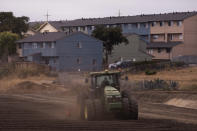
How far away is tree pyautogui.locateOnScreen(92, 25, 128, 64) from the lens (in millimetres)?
78688

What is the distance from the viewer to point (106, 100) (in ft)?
70.7

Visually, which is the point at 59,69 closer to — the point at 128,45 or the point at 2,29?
the point at 128,45

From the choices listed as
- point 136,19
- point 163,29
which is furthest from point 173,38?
point 136,19

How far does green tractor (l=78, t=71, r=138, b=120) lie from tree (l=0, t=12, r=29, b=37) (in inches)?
3039

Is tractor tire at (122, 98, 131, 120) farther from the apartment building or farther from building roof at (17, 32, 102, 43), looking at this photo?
the apartment building

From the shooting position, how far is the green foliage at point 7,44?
86688 mm

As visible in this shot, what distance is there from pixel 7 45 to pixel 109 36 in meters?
20.0

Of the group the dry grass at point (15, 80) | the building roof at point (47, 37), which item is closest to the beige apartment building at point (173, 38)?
the building roof at point (47, 37)

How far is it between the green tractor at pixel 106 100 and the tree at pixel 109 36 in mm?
55460

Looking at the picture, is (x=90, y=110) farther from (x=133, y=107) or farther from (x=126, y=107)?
(x=133, y=107)

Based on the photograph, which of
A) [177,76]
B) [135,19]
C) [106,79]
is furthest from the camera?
[135,19]

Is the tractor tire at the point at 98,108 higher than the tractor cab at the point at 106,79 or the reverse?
the reverse

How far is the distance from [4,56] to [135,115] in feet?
218

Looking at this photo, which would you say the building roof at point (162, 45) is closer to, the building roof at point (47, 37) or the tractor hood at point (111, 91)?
the building roof at point (47, 37)
